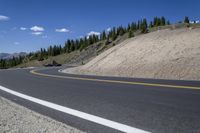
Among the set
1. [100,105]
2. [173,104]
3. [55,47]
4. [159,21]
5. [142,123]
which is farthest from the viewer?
[55,47]

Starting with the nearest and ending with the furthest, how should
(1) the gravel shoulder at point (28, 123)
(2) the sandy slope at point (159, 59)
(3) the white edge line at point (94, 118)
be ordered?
(3) the white edge line at point (94, 118) → (1) the gravel shoulder at point (28, 123) → (2) the sandy slope at point (159, 59)

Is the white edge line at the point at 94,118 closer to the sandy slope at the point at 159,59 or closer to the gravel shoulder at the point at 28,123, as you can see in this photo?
the gravel shoulder at the point at 28,123

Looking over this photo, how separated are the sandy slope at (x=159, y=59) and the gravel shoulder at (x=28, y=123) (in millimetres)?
11126

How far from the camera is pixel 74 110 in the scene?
761 centimetres

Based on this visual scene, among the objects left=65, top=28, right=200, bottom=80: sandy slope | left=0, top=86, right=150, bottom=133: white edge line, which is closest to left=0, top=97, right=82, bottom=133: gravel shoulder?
left=0, top=86, right=150, bottom=133: white edge line

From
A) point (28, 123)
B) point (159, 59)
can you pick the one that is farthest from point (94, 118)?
point (159, 59)

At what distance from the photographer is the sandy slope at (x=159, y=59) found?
17598mm

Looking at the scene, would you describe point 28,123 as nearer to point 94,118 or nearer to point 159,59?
point 94,118

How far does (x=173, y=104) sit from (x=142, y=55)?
17262mm

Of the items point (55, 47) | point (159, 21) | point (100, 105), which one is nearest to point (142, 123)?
point (100, 105)

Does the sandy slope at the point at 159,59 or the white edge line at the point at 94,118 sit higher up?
the sandy slope at the point at 159,59

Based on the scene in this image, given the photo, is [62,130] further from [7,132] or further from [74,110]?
[74,110]

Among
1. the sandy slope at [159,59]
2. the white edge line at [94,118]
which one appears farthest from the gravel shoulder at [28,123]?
the sandy slope at [159,59]

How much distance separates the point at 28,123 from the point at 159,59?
1630cm
